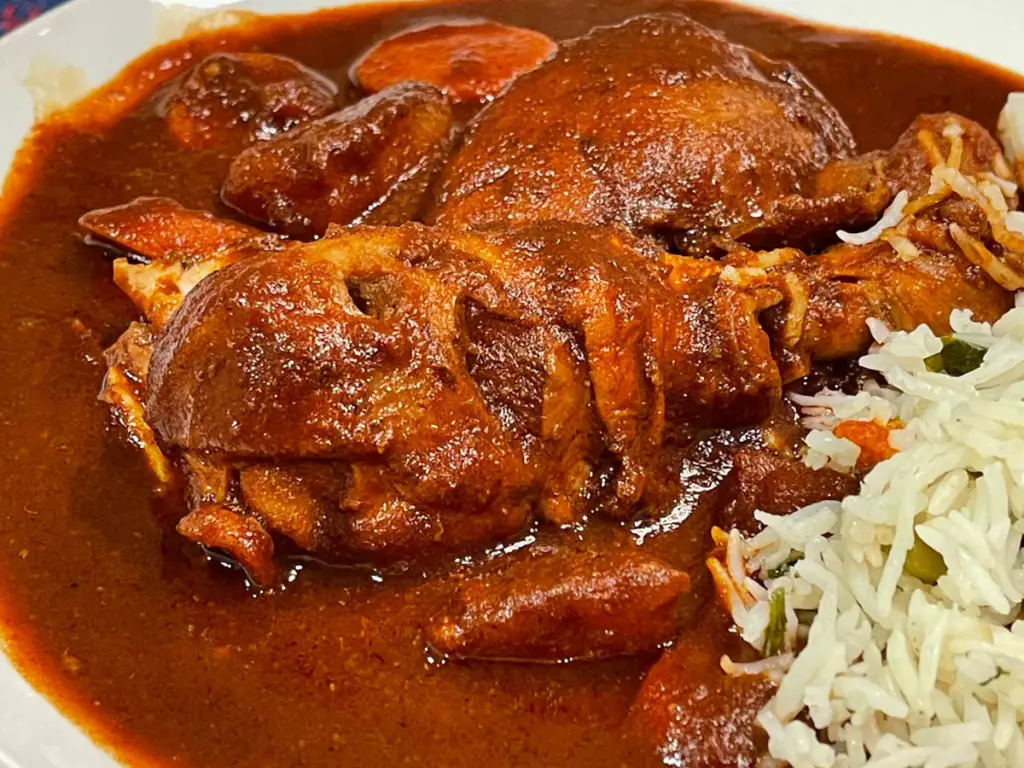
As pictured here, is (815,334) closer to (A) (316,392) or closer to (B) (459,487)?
(B) (459,487)

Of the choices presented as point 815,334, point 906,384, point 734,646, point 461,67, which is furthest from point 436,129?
point 734,646

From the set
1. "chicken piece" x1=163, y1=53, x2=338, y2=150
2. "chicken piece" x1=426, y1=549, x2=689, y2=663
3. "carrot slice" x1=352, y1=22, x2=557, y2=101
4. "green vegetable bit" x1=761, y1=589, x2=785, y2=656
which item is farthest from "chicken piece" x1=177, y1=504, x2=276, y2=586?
"carrot slice" x1=352, y1=22, x2=557, y2=101

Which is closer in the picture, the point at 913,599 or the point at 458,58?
the point at 913,599

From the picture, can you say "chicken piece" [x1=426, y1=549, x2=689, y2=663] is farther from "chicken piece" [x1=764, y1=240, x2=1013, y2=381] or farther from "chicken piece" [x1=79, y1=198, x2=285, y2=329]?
"chicken piece" [x1=79, y1=198, x2=285, y2=329]

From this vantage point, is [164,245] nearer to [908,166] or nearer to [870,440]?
[870,440]

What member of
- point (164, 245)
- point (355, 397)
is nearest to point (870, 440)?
point (355, 397)

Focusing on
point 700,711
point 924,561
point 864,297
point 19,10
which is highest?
point 19,10
